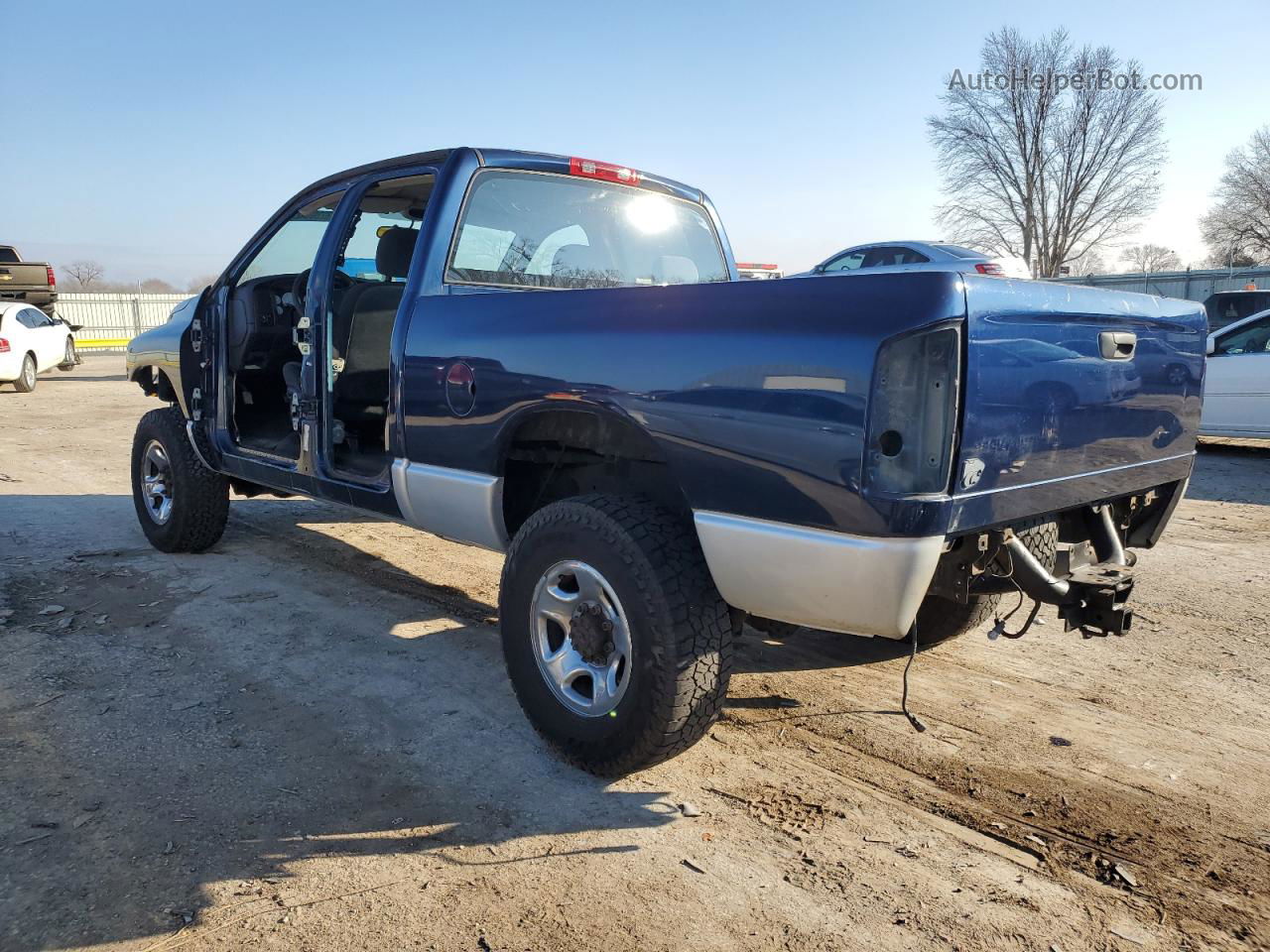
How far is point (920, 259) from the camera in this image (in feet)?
39.6

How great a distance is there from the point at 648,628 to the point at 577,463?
1009 millimetres

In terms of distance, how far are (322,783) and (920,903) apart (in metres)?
1.78

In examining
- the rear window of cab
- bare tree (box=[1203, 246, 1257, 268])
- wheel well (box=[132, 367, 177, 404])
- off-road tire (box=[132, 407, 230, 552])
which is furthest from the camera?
bare tree (box=[1203, 246, 1257, 268])

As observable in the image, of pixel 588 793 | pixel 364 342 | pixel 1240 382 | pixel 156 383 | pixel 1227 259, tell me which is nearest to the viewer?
pixel 588 793

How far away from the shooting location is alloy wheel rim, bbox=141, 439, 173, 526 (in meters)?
5.48

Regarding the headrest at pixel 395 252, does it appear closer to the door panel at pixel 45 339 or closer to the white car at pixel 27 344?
the white car at pixel 27 344

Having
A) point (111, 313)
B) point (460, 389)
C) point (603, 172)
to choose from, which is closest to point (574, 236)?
point (603, 172)

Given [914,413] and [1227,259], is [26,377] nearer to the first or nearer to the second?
[914,413]

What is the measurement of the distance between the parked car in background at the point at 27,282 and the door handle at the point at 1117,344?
81.7 feet

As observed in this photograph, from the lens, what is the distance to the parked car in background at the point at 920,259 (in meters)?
10.8

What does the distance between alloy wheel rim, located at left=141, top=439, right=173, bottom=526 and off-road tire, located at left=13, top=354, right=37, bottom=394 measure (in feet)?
42.9

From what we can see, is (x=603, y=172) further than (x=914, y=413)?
Yes

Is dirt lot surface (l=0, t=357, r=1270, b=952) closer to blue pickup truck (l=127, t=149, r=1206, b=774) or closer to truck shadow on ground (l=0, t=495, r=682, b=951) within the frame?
truck shadow on ground (l=0, t=495, r=682, b=951)

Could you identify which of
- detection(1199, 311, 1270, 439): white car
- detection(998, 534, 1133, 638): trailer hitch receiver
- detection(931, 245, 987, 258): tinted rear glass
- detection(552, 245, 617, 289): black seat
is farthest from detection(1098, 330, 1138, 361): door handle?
detection(931, 245, 987, 258): tinted rear glass
